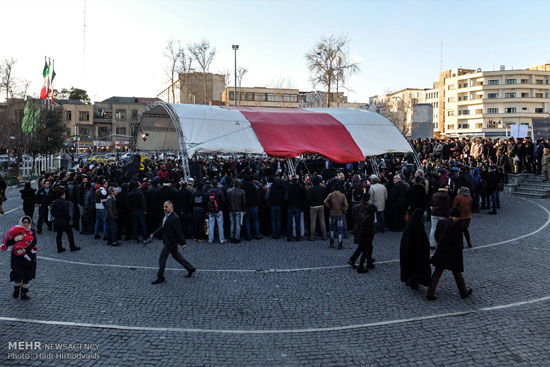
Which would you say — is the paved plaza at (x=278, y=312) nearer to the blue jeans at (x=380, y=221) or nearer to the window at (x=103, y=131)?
the blue jeans at (x=380, y=221)

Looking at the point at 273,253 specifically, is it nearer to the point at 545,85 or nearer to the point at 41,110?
the point at 41,110

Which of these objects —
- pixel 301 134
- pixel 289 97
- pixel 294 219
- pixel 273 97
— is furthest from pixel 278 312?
pixel 289 97

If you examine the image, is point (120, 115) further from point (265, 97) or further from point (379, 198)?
point (379, 198)

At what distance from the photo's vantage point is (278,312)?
695 centimetres

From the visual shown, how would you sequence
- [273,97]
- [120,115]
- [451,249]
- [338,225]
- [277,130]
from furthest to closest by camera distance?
[120,115]
[273,97]
[277,130]
[338,225]
[451,249]

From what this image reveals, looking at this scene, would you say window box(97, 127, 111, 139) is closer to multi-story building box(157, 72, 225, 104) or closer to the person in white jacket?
multi-story building box(157, 72, 225, 104)

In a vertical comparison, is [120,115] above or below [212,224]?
above

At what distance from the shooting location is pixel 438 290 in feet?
25.9

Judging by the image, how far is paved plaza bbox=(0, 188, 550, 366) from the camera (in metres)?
5.52

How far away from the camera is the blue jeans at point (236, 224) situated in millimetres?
12117

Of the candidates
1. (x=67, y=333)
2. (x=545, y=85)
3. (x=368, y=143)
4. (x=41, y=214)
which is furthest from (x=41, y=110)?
(x=545, y=85)

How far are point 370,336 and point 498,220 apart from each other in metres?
10.8

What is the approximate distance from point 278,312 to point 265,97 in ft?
230

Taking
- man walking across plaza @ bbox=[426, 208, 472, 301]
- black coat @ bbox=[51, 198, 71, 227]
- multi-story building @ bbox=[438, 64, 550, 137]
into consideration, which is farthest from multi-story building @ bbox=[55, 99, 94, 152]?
man walking across plaza @ bbox=[426, 208, 472, 301]
